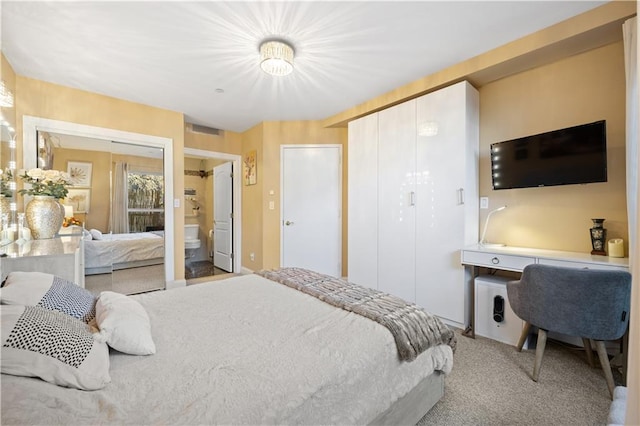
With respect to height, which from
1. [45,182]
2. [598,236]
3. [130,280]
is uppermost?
[45,182]

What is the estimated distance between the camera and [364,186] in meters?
3.63

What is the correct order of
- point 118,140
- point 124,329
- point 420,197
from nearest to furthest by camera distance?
point 124,329
point 420,197
point 118,140

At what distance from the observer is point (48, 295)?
1153 millimetres

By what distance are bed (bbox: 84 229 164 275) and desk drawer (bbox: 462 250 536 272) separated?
3.76 meters

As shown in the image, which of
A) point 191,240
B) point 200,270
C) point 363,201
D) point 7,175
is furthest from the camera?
point 191,240

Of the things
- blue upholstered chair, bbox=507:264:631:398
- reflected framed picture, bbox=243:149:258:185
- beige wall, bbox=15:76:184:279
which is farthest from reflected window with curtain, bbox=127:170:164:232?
blue upholstered chair, bbox=507:264:631:398

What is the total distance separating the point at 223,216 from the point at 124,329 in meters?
4.36

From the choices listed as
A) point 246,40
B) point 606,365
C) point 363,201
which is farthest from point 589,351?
point 246,40

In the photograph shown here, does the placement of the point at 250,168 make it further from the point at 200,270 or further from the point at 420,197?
the point at 420,197

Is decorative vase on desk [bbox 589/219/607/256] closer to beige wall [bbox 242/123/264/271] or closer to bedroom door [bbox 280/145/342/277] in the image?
bedroom door [bbox 280/145/342/277]

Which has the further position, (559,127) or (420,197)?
(420,197)

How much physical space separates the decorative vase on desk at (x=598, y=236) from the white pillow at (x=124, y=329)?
9.78ft

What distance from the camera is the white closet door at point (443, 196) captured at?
2.70 meters

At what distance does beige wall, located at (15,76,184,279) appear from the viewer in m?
2.90
